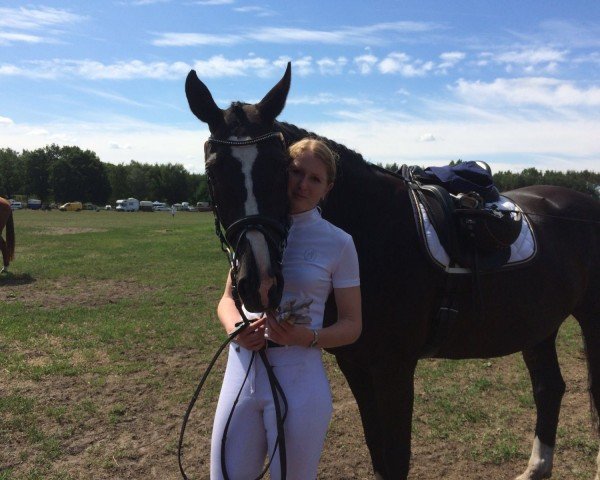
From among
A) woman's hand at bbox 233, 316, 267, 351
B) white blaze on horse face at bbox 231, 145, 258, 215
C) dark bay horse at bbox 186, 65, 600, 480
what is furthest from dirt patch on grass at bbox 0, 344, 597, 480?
white blaze on horse face at bbox 231, 145, 258, 215

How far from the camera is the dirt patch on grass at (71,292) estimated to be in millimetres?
9469

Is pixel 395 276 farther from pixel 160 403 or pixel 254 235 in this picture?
pixel 160 403

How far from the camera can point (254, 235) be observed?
5.93 ft

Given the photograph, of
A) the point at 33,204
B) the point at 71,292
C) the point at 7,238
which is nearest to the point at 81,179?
the point at 33,204

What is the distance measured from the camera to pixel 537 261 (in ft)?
10.7

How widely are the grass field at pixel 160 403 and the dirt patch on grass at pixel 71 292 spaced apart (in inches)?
5.7

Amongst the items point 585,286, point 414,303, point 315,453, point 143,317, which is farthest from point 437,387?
point 143,317

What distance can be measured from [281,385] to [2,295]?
33.5 ft

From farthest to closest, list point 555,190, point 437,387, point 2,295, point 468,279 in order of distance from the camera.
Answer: point 2,295 < point 437,387 < point 555,190 < point 468,279

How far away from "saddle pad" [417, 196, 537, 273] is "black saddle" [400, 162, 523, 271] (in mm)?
39

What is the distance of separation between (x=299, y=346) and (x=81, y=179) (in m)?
91.3

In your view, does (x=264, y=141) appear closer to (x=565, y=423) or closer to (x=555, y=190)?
(x=555, y=190)

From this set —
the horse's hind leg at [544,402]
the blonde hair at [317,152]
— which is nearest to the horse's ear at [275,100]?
the blonde hair at [317,152]

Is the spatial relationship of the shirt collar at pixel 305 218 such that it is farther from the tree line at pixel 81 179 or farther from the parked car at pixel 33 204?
the parked car at pixel 33 204
